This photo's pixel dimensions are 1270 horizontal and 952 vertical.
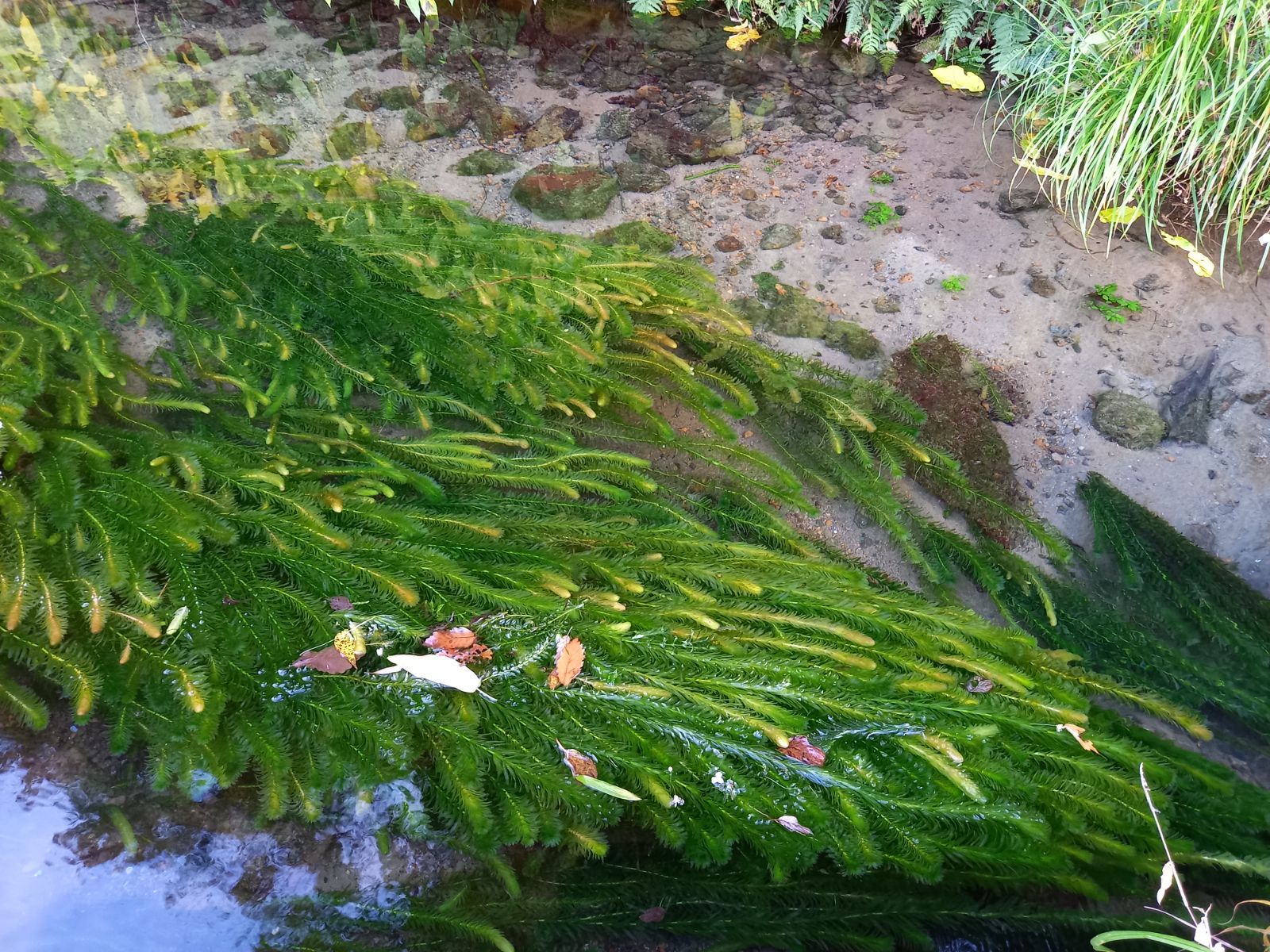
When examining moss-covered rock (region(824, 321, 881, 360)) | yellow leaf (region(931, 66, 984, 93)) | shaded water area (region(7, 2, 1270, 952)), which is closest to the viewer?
shaded water area (region(7, 2, 1270, 952))

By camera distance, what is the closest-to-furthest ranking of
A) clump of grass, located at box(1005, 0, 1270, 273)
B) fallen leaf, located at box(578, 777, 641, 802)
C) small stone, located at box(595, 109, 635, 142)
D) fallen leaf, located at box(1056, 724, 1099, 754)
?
fallen leaf, located at box(578, 777, 641, 802) → fallen leaf, located at box(1056, 724, 1099, 754) → clump of grass, located at box(1005, 0, 1270, 273) → small stone, located at box(595, 109, 635, 142)

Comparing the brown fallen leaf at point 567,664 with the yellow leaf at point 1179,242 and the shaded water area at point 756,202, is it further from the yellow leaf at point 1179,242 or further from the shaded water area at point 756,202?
the yellow leaf at point 1179,242

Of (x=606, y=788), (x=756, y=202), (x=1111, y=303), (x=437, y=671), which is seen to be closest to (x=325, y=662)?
(x=437, y=671)

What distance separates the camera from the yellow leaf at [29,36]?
3.39 metres

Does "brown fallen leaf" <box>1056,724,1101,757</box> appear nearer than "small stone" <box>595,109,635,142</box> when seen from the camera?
Yes

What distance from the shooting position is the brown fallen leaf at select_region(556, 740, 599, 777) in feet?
4.98

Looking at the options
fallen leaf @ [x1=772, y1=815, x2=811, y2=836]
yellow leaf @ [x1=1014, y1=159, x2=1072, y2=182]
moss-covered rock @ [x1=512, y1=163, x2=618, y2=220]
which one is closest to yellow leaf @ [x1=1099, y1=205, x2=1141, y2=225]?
yellow leaf @ [x1=1014, y1=159, x2=1072, y2=182]

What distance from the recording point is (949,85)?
14.6 ft

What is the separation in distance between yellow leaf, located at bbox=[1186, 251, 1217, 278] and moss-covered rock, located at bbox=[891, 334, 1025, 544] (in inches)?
47.2

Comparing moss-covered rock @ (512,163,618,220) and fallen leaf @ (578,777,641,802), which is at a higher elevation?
moss-covered rock @ (512,163,618,220)

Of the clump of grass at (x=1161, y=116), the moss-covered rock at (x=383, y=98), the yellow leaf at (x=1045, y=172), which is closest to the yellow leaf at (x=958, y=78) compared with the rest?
the clump of grass at (x=1161, y=116)

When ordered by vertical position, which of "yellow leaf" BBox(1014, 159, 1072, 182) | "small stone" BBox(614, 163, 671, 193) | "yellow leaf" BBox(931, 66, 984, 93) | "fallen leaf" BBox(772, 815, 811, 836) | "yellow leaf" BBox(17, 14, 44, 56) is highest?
"yellow leaf" BBox(17, 14, 44, 56)

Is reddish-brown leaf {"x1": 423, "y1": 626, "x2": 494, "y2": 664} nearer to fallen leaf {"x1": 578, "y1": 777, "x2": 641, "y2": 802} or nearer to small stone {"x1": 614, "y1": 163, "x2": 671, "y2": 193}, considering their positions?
fallen leaf {"x1": 578, "y1": 777, "x2": 641, "y2": 802}

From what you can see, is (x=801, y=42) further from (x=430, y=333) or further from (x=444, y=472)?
(x=444, y=472)
